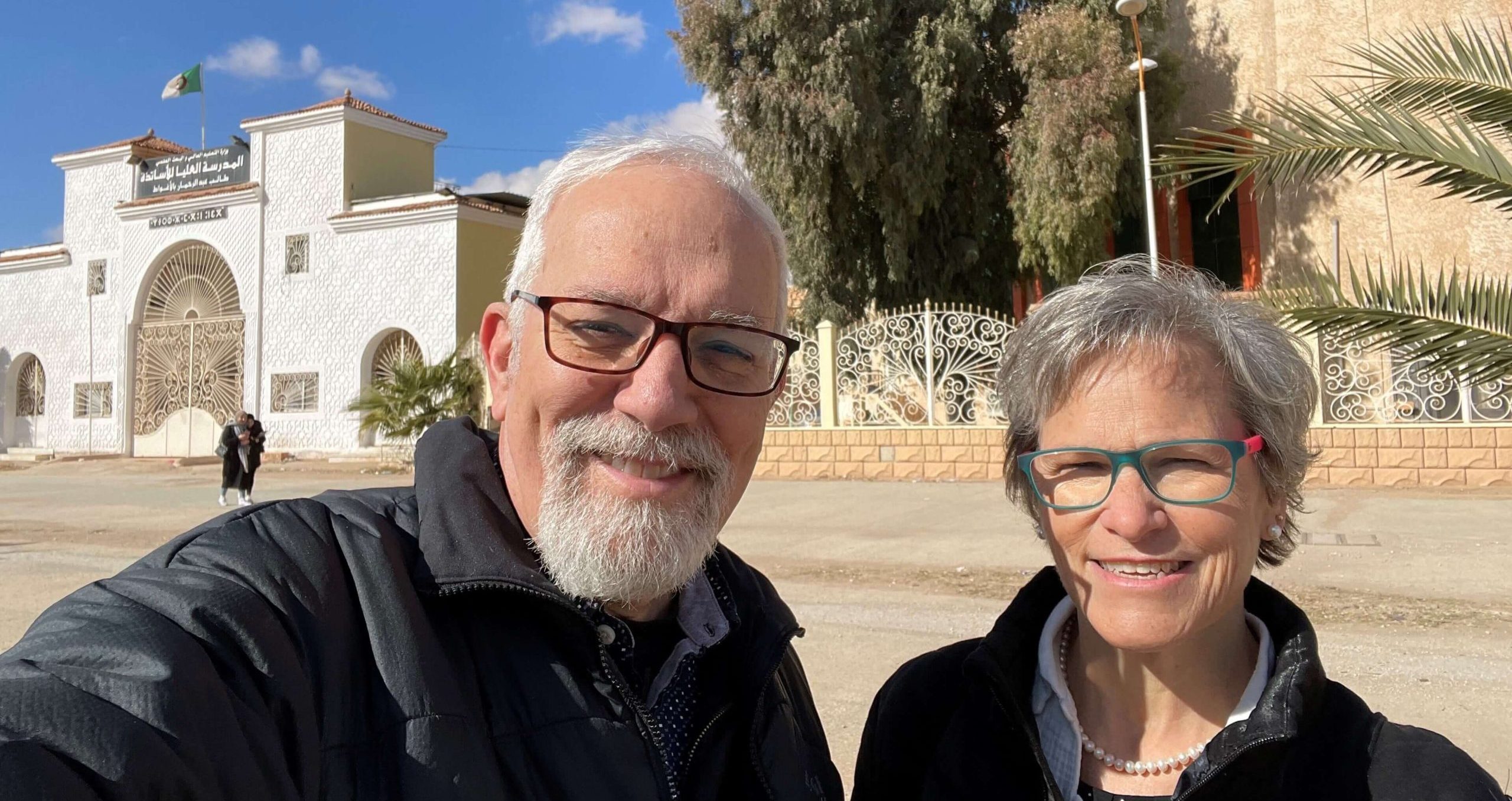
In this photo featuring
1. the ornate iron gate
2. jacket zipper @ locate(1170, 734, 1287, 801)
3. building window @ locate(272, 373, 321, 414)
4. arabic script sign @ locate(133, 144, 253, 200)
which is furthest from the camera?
arabic script sign @ locate(133, 144, 253, 200)

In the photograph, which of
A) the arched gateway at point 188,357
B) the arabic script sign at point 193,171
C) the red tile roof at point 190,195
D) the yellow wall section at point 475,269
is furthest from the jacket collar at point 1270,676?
the arabic script sign at point 193,171

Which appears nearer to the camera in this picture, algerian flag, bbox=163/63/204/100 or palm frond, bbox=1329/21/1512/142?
palm frond, bbox=1329/21/1512/142

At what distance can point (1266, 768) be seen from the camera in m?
1.37

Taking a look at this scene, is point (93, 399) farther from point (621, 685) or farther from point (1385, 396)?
point (621, 685)

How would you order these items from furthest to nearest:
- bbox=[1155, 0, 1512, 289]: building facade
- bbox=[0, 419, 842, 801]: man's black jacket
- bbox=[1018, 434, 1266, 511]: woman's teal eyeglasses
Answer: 1. bbox=[1155, 0, 1512, 289]: building facade
2. bbox=[1018, 434, 1266, 511]: woman's teal eyeglasses
3. bbox=[0, 419, 842, 801]: man's black jacket

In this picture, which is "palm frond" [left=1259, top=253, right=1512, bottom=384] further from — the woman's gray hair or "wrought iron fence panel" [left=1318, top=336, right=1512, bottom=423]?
"wrought iron fence panel" [left=1318, top=336, right=1512, bottom=423]

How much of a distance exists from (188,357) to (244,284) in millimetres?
2549

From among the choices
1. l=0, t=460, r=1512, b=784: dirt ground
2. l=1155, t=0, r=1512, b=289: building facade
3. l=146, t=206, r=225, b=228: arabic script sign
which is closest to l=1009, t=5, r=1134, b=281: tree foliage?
l=1155, t=0, r=1512, b=289: building facade

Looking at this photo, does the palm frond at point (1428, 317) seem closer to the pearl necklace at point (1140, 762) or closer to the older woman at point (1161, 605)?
the older woman at point (1161, 605)

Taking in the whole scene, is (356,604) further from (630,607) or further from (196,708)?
(630,607)

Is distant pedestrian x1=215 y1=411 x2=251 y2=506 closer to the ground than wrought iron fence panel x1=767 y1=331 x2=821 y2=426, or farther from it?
closer to the ground

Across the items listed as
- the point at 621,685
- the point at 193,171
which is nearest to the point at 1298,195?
the point at 621,685

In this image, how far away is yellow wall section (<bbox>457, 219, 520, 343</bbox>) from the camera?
21.4 m

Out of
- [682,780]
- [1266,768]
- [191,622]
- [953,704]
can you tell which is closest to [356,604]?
[191,622]
